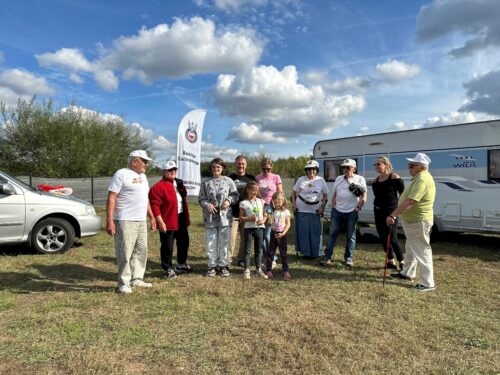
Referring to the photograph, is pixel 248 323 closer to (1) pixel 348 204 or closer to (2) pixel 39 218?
(1) pixel 348 204

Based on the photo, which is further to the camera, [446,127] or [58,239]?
[446,127]

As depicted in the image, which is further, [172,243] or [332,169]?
[332,169]

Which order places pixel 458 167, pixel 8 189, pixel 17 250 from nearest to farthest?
pixel 8 189 → pixel 17 250 → pixel 458 167

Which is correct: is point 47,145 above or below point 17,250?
above

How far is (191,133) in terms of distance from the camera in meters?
8.03

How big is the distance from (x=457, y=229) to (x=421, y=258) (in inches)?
137

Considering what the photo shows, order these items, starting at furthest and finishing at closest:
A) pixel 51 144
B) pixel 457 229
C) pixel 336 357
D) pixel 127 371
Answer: pixel 51 144 → pixel 457 229 → pixel 336 357 → pixel 127 371

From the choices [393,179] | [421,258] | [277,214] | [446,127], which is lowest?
[421,258]

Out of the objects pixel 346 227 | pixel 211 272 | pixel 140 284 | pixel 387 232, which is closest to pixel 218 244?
pixel 211 272

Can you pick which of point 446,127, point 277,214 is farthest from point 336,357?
point 446,127

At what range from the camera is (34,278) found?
544 cm

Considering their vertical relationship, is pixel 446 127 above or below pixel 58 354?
above

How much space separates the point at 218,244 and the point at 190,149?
10.2 feet

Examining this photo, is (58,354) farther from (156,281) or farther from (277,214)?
(277,214)
